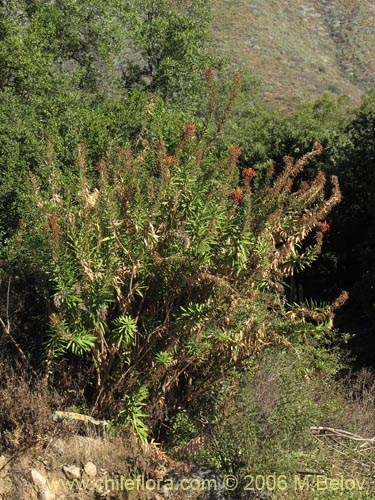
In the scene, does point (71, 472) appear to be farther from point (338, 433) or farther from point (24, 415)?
point (338, 433)

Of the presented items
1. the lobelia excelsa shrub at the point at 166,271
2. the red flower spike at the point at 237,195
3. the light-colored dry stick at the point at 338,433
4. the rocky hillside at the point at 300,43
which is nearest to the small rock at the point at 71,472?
the lobelia excelsa shrub at the point at 166,271

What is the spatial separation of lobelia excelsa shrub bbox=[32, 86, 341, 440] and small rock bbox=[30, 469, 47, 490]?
2.46 feet

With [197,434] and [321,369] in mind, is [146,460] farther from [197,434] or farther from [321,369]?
[321,369]

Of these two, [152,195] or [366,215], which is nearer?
[152,195]

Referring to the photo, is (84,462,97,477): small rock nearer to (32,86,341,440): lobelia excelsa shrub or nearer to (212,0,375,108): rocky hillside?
(32,86,341,440): lobelia excelsa shrub

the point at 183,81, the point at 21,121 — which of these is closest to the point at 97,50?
the point at 183,81

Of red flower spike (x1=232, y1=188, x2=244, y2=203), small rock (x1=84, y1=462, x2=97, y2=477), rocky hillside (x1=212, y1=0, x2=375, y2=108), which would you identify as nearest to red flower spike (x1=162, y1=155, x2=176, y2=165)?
red flower spike (x1=232, y1=188, x2=244, y2=203)

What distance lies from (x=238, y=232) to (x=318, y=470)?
7.26 ft

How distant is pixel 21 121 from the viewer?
11.6 meters

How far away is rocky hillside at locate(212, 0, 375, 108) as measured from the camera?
3359 centimetres

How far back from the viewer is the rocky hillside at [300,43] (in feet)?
110

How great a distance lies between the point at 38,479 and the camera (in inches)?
200

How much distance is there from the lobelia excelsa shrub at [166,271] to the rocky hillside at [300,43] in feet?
85.6

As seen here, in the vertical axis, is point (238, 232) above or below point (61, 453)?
above
